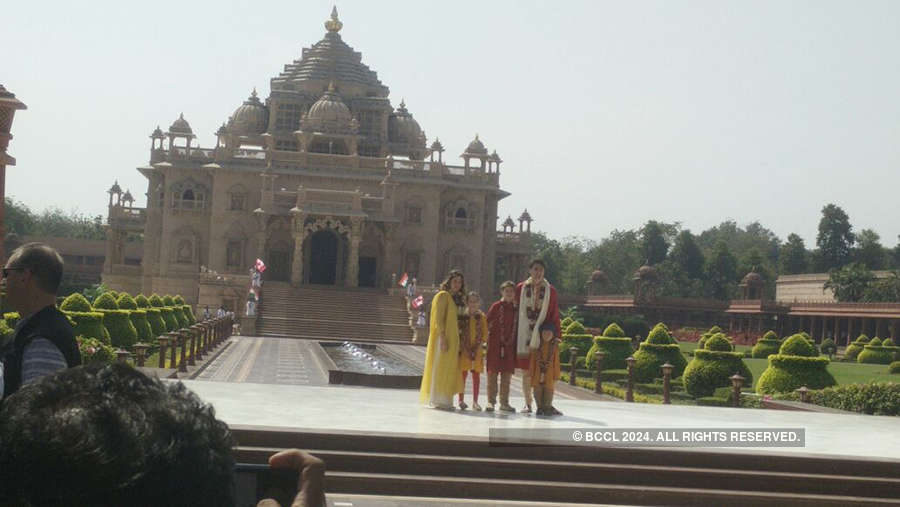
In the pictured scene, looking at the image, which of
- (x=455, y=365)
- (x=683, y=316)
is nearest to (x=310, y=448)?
(x=455, y=365)

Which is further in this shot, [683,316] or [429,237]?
[683,316]

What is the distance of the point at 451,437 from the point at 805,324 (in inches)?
2276

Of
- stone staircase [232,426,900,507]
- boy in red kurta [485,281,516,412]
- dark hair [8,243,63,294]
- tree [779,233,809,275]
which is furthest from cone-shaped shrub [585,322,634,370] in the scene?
tree [779,233,809,275]

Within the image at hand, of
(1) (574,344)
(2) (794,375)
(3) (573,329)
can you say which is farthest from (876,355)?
(2) (794,375)

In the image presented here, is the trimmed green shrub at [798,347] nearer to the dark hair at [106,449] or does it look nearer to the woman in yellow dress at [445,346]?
the woman in yellow dress at [445,346]

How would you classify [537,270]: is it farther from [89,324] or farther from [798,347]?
[798,347]

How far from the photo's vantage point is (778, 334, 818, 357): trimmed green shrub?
77.2 feet

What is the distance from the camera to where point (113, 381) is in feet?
6.66

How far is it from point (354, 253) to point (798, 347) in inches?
1141

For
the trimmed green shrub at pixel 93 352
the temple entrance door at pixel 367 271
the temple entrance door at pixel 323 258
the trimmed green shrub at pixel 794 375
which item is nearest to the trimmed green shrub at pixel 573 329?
the trimmed green shrub at pixel 794 375

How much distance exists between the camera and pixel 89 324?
22.4m

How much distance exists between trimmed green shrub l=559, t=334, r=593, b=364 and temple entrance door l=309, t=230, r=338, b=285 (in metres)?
23.4

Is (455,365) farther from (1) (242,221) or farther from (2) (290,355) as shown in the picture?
(1) (242,221)

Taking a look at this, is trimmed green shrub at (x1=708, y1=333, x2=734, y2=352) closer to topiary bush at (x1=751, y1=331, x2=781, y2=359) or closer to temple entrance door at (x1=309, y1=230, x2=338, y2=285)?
topiary bush at (x1=751, y1=331, x2=781, y2=359)
